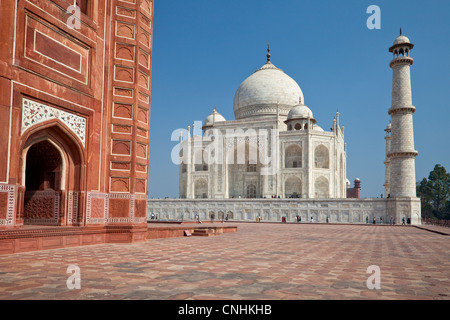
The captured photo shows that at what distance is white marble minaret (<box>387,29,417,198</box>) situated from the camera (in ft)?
83.1

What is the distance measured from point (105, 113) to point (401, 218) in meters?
21.7

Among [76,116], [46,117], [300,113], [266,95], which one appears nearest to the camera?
[46,117]

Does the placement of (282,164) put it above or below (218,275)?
above

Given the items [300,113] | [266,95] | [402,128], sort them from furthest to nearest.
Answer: [266,95] < [300,113] < [402,128]

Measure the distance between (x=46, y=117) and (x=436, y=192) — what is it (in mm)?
42049

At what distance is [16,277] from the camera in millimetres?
4270

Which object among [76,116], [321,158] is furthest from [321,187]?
[76,116]

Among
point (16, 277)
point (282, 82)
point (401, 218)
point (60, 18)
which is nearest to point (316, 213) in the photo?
point (401, 218)

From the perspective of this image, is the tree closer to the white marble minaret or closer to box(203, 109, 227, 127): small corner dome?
the white marble minaret

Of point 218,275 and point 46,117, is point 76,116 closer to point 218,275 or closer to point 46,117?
point 46,117

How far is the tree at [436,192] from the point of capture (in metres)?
39.8

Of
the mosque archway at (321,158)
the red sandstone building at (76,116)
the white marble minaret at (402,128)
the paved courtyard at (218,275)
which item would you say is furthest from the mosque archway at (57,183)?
the mosque archway at (321,158)

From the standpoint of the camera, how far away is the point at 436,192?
40656 mm
